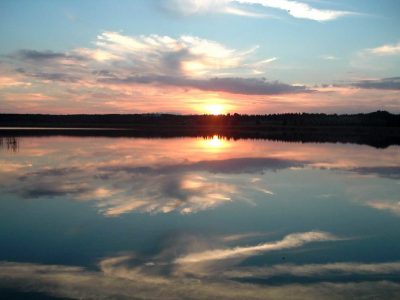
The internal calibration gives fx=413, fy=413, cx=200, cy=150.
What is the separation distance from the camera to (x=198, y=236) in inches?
309

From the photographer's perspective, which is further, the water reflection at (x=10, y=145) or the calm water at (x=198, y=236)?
the water reflection at (x=10, y=145)

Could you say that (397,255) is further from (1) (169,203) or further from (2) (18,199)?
(2) (18,199)

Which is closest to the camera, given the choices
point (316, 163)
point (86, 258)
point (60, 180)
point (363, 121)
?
point (86, 258)

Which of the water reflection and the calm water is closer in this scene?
the calm water

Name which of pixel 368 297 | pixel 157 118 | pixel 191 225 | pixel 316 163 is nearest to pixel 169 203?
pixel 191 225

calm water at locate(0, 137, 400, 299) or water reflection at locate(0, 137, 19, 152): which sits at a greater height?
water reflection at locate(0, 137, 19, 152)

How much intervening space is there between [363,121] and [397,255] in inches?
4163

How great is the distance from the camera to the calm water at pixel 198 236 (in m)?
5.53

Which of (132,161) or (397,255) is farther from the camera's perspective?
(132,161)

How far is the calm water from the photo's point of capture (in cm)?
553

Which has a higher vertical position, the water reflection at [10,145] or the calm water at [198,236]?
the water reflection at [10,145]

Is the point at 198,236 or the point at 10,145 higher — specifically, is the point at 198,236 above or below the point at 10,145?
below

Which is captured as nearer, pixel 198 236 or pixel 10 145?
pixel 198 236

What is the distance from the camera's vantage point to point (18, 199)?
35.7 feet
